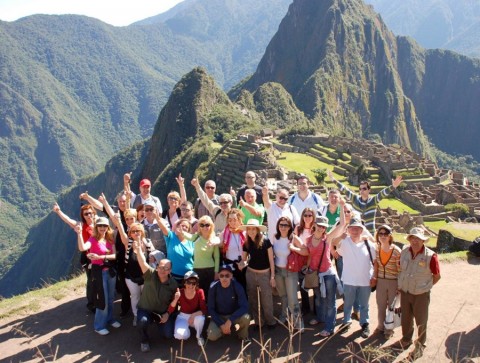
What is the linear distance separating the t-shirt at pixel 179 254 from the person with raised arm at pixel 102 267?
97 cm

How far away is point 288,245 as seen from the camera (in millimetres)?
7543

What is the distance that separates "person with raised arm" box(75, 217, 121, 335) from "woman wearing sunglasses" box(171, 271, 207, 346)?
126cm

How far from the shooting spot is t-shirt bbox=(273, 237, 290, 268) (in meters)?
7.55

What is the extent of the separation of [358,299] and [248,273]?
179cm

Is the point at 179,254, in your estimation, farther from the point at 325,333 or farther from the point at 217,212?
the point at 325,333

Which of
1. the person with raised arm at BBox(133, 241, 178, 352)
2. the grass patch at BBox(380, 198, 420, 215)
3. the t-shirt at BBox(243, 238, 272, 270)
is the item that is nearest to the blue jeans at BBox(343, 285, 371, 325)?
the t-shirt at BBox(243, 238, 272, 270)

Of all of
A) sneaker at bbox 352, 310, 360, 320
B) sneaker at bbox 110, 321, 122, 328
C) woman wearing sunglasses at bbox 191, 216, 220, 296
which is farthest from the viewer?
sneaker at bbox 110, 321, 122, 328

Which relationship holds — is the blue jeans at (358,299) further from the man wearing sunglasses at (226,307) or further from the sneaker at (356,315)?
the man wearing sunglasses at (226,307)

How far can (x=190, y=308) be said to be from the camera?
758 cm

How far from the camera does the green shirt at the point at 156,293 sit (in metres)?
7.57

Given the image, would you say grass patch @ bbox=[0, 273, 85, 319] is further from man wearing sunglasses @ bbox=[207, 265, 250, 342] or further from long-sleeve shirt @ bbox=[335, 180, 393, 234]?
long-sleeve shirt @ bbox=[335, 180, 393, 234]

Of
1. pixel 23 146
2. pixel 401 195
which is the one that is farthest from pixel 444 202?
pixel 23 146

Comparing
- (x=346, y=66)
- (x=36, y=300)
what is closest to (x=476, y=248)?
(x=36, y=300)

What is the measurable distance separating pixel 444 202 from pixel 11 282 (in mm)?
91471
